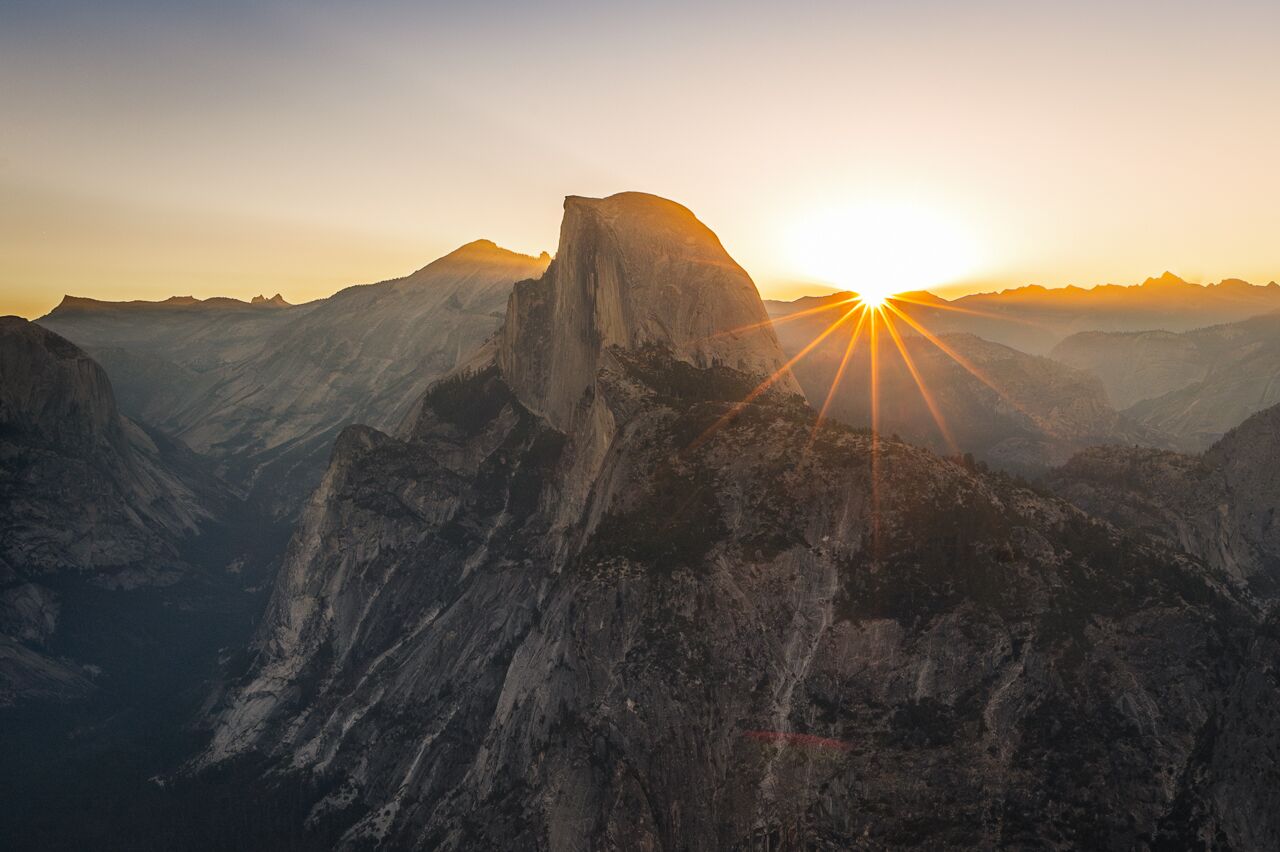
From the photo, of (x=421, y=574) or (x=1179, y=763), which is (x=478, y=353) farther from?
(x=1179, y=763)

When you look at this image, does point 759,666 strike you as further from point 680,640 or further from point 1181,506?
point 1181,506

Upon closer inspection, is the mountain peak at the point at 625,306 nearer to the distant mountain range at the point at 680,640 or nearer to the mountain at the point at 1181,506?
the distant mountain range at the point at 680,640

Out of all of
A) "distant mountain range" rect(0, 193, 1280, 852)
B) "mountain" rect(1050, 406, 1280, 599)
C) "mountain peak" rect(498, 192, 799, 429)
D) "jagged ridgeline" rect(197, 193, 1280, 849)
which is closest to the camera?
"jagged ridgeline" rect(197, 193, 1280, 849)

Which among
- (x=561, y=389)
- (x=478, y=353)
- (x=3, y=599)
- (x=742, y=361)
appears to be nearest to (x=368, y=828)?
(x=561, y=389)

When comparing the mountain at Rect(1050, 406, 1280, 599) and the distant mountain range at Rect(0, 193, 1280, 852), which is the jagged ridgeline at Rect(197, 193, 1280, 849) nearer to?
the distant mountain range at Rect(0, 193, 1280, 852)

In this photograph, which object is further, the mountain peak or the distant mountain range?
the mountain peak

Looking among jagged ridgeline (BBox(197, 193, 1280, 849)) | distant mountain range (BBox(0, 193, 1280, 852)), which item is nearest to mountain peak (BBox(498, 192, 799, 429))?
distant mountain range (BBox(0, 193, 1280, 852))
